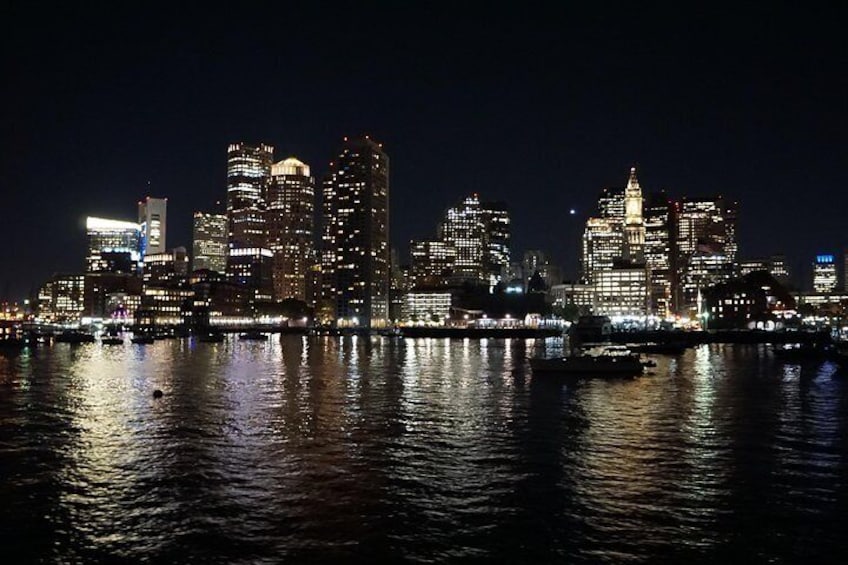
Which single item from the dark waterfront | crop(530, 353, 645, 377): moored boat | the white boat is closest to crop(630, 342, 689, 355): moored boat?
the white boat

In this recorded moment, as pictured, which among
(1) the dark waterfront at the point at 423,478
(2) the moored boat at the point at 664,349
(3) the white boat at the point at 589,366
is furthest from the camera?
(2) the moored boat at the point at 664,349

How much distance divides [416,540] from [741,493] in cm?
1271

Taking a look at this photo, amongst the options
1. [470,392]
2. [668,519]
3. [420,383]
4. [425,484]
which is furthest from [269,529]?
[420,383]

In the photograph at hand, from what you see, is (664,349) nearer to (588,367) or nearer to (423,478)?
(588,367)

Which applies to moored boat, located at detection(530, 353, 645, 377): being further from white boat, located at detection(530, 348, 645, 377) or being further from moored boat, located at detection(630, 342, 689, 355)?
moored boat, located at detection(630, 342, 689, 355)

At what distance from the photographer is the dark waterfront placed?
66.5 feet

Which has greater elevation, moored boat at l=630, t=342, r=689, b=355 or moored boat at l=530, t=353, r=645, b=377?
moored boat at l=530, t=353, r=645, b=377

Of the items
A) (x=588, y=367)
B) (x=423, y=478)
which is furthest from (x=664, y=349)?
(x=423, y=478)

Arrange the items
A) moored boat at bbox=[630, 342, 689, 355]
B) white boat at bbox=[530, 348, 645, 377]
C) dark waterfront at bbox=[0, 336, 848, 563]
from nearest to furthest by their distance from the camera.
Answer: dark waterfront at bbox=[0, 336, 848, 563] < white boat at bbox=[530, 348, 645, 377] < moored boat at bbox=[630, 342, 689, 355]

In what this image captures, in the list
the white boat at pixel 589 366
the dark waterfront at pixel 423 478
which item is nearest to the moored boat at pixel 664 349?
the white boat at pixel 589 366

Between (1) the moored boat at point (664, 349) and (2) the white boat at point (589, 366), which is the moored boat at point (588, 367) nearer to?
(2) the white boat at point (589, 366)

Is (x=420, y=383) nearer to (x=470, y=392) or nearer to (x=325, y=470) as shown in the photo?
(x=470, y=392)

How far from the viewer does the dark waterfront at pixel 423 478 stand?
66.5ft

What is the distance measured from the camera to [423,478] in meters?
28.0
